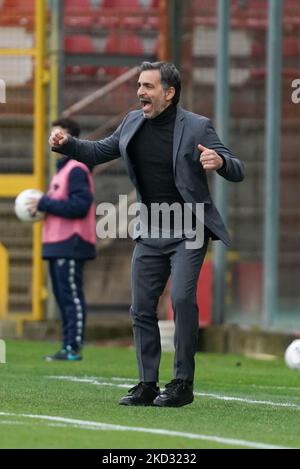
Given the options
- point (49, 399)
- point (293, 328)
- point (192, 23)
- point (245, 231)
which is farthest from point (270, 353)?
point (49, 399)

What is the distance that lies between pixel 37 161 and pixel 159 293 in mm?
7906

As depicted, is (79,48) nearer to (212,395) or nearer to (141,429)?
(212,395)

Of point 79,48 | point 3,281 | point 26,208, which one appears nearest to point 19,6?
point 79,48

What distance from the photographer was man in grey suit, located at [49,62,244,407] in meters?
9.27

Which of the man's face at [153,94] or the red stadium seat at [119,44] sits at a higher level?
the red stadium seat at [119,44]

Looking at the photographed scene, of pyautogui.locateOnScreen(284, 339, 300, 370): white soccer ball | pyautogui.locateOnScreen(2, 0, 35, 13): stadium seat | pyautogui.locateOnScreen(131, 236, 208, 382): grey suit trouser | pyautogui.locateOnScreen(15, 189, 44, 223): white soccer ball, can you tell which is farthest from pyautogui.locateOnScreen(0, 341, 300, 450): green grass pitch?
pyautogui.locateOnScreen(2, 0, 35, 13): stadium seat

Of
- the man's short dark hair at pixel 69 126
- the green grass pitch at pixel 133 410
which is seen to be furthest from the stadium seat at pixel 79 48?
the green grass pitch at pixel 133 410

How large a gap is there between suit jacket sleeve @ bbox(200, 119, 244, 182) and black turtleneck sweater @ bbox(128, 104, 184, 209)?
0.69 ft

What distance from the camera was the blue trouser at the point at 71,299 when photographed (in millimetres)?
13883

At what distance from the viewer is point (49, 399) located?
9.57 meters

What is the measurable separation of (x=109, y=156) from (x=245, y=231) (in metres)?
6.49

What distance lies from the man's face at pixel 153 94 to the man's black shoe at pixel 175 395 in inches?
58.0

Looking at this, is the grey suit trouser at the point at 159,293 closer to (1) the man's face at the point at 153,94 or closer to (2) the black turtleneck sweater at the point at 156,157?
(2) the black turtleneck sweater at the point at 156,157

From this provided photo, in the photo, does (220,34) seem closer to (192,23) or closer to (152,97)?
(192,23)
